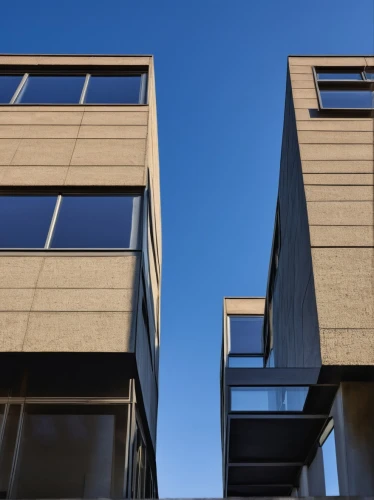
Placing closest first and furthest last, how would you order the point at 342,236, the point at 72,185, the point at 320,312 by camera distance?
the point at 320,312 → the point at 342,236 → the point at 72,185

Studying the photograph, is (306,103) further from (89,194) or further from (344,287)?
(89,194)

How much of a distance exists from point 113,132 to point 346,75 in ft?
20.5

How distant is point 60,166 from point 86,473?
234 inches

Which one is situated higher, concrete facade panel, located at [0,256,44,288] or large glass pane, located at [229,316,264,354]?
large glass pane, located at [229,316,264,354]

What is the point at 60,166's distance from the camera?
11.4 metres

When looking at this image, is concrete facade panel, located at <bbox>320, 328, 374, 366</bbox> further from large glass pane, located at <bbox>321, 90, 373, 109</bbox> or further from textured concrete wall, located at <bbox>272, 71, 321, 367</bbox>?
large glass pane, located at <bbox>321, 90, 373, 109</bbox>

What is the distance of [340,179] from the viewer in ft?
35.5

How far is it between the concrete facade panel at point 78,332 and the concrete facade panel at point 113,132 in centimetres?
469

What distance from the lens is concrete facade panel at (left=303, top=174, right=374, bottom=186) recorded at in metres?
10.7

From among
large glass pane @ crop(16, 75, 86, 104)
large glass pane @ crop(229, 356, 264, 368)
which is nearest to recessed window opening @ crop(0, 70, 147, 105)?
large glass pane @ crop(16, 75, 86, 104)

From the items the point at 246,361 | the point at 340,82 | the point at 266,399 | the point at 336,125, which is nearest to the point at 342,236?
the point at 336,125

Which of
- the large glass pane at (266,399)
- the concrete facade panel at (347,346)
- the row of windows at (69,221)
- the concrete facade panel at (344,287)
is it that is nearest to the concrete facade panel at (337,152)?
the concrete facade panel at (344,287)

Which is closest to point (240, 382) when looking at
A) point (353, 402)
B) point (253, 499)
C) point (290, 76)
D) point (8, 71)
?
point (353, 402)

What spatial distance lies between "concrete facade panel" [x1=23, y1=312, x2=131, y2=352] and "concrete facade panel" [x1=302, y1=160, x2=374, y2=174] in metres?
4.81
